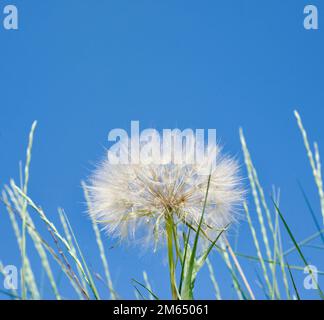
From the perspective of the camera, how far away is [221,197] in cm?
223

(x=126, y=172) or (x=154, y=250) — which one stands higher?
(x=126, y=172)

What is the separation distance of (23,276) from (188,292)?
42 cm

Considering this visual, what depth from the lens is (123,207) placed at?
2217mm
